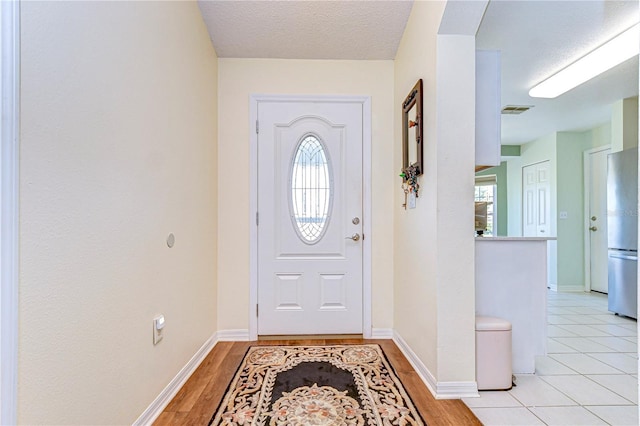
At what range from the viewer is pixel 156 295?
164 centimetres

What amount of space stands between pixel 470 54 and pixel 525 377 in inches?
80.0

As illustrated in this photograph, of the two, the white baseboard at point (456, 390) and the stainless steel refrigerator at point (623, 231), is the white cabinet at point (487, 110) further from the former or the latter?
the stainless steel refrigerator at point (623, 231)

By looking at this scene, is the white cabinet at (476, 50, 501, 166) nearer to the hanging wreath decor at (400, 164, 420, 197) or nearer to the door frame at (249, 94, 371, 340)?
the hanging wreath decor at (400, 164, 420, 197)

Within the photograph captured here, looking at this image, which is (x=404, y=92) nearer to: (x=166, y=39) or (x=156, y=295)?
(x=166, y=39)

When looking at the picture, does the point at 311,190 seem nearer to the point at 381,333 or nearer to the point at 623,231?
the point at 381,333

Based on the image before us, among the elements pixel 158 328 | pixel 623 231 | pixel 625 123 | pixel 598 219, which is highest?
pixel 625 123

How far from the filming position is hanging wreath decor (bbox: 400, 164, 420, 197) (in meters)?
2.13

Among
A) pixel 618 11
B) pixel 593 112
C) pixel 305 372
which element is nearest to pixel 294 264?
pixel 305 372

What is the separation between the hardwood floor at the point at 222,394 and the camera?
1.59 meters

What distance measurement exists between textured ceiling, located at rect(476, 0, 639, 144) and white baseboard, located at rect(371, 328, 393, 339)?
257cm

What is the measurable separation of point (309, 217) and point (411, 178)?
993mm

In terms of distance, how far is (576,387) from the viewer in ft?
6.28

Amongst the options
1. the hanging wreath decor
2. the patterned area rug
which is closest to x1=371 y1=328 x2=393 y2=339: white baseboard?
the patterned area rug

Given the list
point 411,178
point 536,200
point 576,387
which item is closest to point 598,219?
point 536,200
